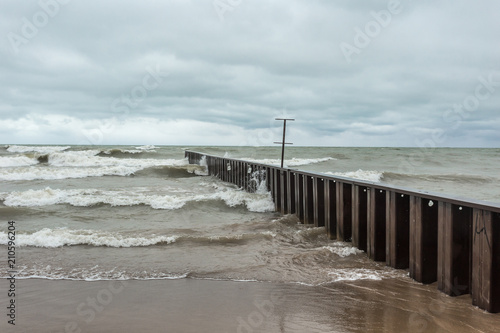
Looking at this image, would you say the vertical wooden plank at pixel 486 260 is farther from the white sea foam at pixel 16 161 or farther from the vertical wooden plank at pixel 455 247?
the white sea foam at pixel 16 161

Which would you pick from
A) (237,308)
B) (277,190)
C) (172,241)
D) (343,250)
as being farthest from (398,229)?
Result: (277,190)

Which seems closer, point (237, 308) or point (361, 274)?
point (237, 308)

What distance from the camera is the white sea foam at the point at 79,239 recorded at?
26.7 feet

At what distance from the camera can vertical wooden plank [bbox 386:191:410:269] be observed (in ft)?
20.0

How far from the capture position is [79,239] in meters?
8.34

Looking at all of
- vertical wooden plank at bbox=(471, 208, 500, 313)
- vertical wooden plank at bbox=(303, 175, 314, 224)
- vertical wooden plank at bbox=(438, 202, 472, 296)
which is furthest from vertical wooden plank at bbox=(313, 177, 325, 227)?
vertical wooden plank at bbox=(471, 208, 500, 313)

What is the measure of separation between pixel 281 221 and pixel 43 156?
3637 cm

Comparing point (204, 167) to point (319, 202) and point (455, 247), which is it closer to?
point (319, 202)

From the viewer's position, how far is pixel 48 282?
5887 mm

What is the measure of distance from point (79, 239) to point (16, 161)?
115 ft

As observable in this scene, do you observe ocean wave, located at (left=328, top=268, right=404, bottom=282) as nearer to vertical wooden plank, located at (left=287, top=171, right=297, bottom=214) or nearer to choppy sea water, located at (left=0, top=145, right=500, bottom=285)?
choppy sea water, located at (left=0, top=145, right=500, bottom=285)

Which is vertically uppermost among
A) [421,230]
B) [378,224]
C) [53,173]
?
[421,230]

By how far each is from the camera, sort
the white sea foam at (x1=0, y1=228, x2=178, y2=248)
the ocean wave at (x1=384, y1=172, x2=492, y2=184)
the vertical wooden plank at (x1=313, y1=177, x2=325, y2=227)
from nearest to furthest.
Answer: the white sea foam at (x1=0, y1=228, x2=178, y2=248) < the vertical wooden plank at (x1=313, y1=177, x2=325, y2=227) < the ocean wave at (x1=384, y1=172, x2=492, y2=184)

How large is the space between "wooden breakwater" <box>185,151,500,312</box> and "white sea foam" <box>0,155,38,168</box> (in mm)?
→ 36228
